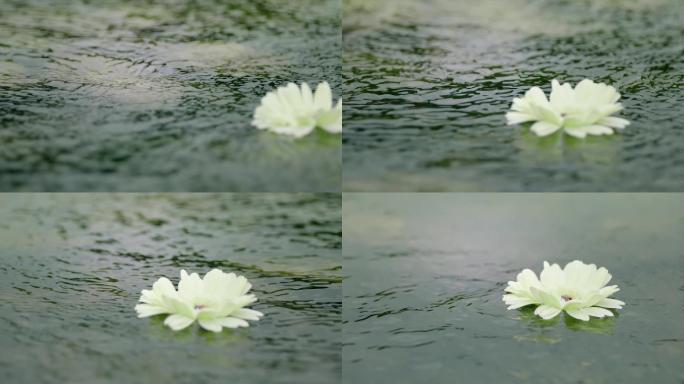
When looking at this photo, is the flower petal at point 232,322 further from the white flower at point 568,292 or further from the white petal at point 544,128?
the white petal at point 544,128

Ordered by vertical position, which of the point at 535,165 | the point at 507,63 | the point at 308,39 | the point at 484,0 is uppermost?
the point at 484,0

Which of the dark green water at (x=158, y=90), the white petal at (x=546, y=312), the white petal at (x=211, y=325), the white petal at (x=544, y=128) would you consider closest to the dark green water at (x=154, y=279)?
the white petal at (x=211, y=325)

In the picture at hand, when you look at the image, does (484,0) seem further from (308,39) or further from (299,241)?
(299,241)

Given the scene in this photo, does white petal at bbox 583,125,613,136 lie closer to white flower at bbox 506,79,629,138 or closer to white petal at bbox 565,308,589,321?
white flower at bbox 506,79,629,138

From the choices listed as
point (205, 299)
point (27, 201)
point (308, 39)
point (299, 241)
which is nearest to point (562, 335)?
point (205, 299)

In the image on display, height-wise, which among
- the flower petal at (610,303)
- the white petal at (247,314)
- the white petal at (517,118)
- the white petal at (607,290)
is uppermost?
the white petal at (517,118)

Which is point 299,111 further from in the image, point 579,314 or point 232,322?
point 579,314

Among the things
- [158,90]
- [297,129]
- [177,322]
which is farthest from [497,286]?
[158,90]
